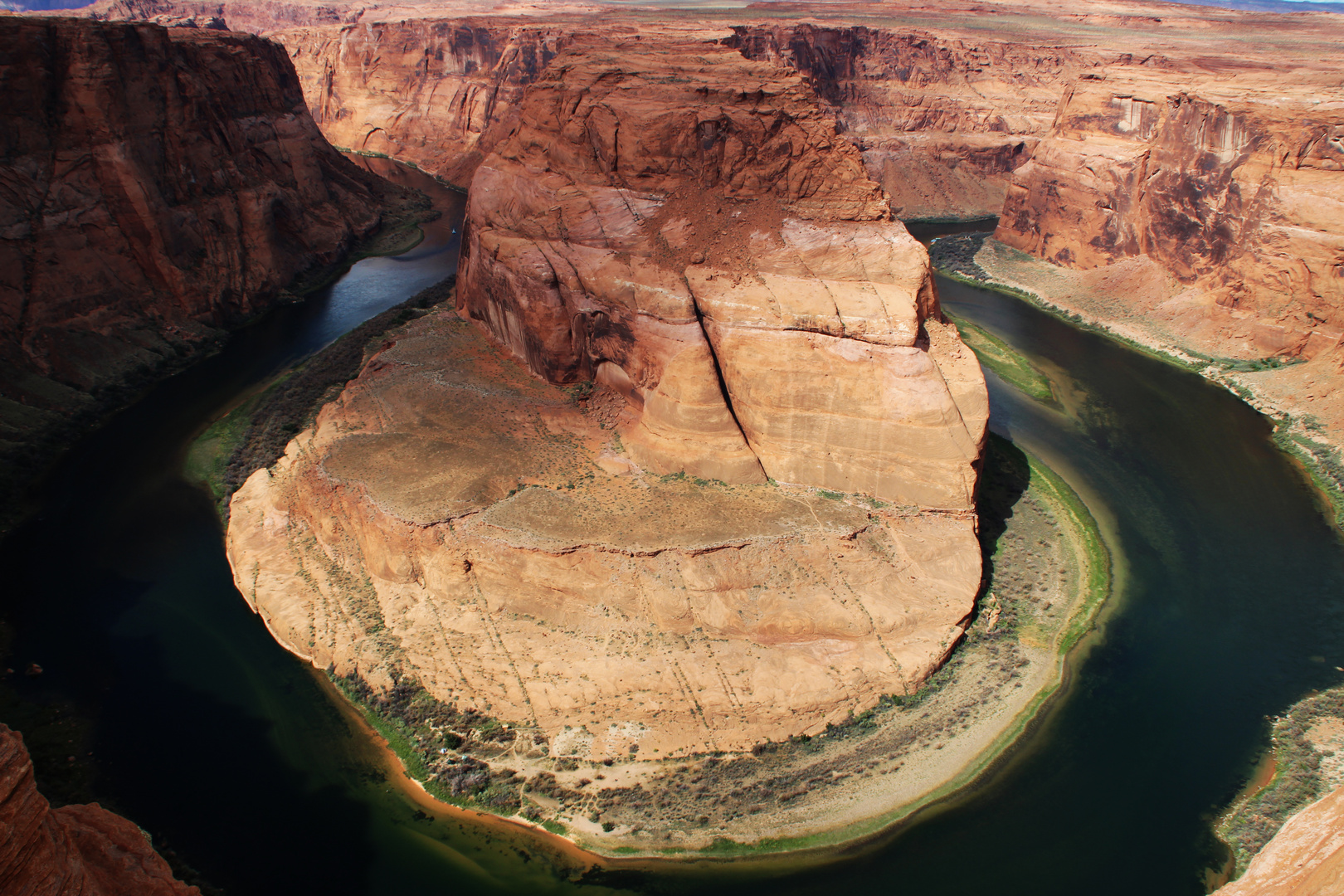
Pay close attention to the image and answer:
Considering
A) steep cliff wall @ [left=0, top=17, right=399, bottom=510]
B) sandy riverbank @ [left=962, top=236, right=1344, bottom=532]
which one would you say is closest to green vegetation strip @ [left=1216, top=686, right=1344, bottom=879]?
sandy riverbank @ [left=962, top=236, right=1344, bottom=532]

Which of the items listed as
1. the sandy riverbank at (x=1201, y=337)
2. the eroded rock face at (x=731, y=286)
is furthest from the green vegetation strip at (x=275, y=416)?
the sandy riverbank at (x=1201, y=337)

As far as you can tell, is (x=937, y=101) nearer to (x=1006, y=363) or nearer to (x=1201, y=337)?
(x=1201, y=337)

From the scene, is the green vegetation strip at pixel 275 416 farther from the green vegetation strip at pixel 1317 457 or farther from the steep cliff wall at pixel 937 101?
the steep cliff wall at pixel 937 101

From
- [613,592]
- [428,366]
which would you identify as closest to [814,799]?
[613,592]

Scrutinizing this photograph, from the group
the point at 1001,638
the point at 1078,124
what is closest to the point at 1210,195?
the point at 1078,124

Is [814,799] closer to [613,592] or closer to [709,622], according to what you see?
[709,622]
